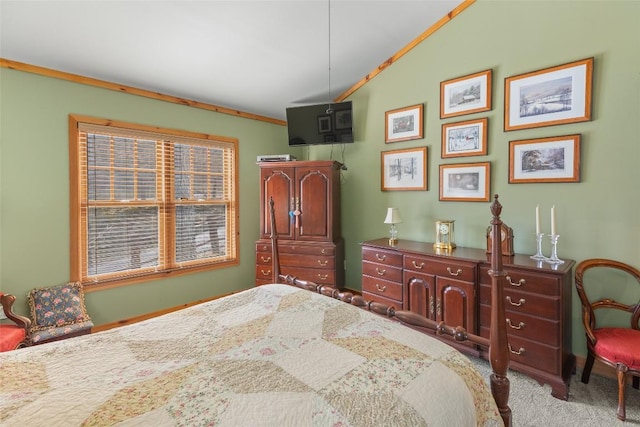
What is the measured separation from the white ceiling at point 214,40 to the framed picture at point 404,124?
0.66 metres

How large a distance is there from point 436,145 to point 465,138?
0.30 m

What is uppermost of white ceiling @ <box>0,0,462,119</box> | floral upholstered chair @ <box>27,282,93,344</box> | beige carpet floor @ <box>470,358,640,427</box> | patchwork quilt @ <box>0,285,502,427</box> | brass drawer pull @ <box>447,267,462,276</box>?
white ceiling @ <box>0,0,462,119</box>

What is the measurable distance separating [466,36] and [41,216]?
4.30 metres

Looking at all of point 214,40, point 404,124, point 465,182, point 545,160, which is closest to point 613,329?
point 545,160

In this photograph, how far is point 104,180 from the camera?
3188mm

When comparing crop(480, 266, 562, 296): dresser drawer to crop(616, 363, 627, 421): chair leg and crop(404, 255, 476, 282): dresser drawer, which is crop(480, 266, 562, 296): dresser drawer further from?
crop(616, 363, 627, 421): chair leg

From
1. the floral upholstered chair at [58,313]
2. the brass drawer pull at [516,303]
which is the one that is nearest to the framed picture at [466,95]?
the brass drawer pull at [516,303]

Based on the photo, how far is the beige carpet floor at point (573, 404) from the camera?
184cm

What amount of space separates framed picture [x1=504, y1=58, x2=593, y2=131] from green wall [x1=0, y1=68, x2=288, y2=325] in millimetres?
3547

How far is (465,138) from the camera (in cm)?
296

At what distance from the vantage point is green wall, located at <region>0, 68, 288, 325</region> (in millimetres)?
2645

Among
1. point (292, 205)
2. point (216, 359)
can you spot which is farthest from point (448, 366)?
point (292, 205)

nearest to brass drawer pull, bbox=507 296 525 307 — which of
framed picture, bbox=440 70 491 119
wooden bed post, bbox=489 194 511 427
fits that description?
wooden bed post, bbox=489 194 511 427

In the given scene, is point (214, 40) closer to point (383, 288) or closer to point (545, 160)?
point (383, 288)
